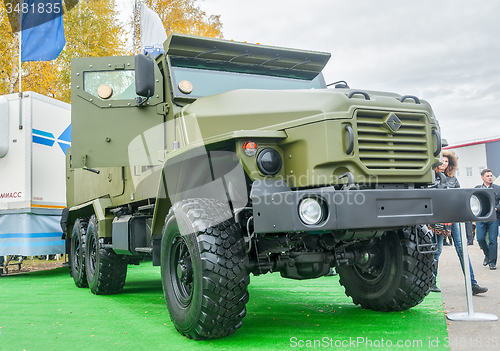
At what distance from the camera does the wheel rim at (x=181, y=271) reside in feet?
13.2

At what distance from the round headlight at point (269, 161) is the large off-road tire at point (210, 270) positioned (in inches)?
Answer: 20.6

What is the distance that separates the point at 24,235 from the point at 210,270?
23.4ft

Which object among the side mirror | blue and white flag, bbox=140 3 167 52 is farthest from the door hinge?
blue and white flag, bbox=140 3 167 52

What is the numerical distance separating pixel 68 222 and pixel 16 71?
13423mm

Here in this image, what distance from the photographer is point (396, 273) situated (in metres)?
4.64

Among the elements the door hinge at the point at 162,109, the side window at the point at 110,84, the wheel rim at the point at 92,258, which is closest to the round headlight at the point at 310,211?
the door hinge at the point at 162,109

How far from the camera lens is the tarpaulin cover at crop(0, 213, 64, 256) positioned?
31.0 feet

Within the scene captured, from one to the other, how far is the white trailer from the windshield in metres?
6.01

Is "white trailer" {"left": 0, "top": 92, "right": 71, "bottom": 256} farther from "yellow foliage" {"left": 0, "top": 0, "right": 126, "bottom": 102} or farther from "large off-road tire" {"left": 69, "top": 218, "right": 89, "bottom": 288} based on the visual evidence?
"yellow foliage" {"left": 0, "top": 0, "right": 126, "bottom": 102}

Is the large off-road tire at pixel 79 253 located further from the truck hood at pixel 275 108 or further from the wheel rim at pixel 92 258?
the truck hood at pixel 275 108

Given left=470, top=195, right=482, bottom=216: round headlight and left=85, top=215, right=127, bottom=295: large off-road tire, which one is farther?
left=85, top=215, right=127, bottom=295: large off-road tire

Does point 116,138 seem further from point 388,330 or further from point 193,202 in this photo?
point 388,330

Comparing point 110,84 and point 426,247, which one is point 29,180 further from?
point 426,247

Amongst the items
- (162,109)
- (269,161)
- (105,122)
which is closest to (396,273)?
(269,161)
